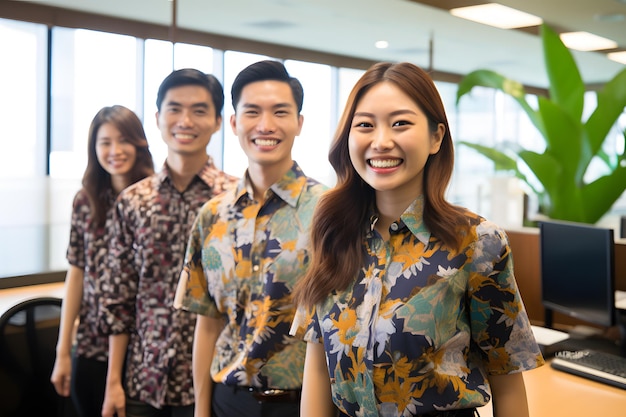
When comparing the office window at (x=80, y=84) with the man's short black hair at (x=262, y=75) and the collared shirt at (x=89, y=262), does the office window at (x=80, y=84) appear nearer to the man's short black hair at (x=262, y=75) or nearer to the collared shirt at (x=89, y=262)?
the collared shirt at (x=89, y=262)

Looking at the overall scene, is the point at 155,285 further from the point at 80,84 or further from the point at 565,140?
the point at 565,140

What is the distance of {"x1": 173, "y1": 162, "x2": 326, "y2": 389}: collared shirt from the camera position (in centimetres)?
162

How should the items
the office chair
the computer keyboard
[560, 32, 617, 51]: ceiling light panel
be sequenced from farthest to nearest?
[560, 32, 617, 51]: ceiling light panel < the office chair < the computer keyboard

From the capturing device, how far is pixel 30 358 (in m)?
2.48

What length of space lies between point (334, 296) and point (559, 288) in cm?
184

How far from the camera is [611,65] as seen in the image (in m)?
6.62

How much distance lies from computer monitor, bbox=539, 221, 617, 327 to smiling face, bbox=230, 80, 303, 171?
1.45 metres

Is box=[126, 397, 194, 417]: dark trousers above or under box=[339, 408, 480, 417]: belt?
under

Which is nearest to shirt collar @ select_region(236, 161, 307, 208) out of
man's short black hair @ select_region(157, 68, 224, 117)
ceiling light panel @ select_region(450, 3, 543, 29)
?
man's short black hair @ select_region(157, 68, 224, 117)

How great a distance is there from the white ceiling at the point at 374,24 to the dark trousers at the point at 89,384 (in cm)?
205

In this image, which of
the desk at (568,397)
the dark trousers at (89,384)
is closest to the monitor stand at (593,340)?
the desk at (568,397)

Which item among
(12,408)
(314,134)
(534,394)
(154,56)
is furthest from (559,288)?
(314,134)

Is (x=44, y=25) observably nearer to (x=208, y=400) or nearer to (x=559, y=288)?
(x=208, y=400)

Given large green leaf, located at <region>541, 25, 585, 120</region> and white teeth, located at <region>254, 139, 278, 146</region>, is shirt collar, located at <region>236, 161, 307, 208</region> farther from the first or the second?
large green leaf, located at <region>541, 25, 585, 120</region>
